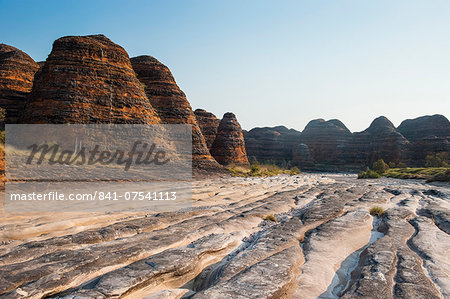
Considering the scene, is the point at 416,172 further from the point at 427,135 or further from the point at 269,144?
the point at 269,144

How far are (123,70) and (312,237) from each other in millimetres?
24599

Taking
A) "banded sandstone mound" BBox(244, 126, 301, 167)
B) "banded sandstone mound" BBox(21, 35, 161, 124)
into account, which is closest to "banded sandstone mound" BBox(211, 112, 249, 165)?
"banded sandstone mound" BBox(21, 35, 161, 124)

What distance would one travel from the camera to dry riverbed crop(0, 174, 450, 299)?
3447mm

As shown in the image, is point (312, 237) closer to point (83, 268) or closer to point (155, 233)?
point (155, 233)

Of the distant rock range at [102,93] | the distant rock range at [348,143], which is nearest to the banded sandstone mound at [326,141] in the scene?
the distant rock range at [348,143]

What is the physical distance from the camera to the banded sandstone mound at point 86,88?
21.8 metres

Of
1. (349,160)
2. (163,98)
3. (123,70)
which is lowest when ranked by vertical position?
(349,160)

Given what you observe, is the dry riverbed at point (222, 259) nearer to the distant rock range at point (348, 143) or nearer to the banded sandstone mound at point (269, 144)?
the distant rock range at point (348, 143)

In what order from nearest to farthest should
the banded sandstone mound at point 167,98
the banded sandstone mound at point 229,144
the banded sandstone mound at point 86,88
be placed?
1. the banded sandstone mound at point 86,88
2. the banded sandstone mound at point 167,98
3. the banded sandstone mound at point 229,144

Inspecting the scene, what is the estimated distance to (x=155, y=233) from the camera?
240 inches

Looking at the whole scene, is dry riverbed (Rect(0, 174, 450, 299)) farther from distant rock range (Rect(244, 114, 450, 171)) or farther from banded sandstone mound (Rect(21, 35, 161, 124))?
distant rock range (Rect(244, 114, 450, 171))

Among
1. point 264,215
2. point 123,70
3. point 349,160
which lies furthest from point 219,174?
point 349,160

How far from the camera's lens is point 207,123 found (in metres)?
51.2

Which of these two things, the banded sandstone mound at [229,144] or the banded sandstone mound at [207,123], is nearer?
the banded sandstone mound at [229,144]
